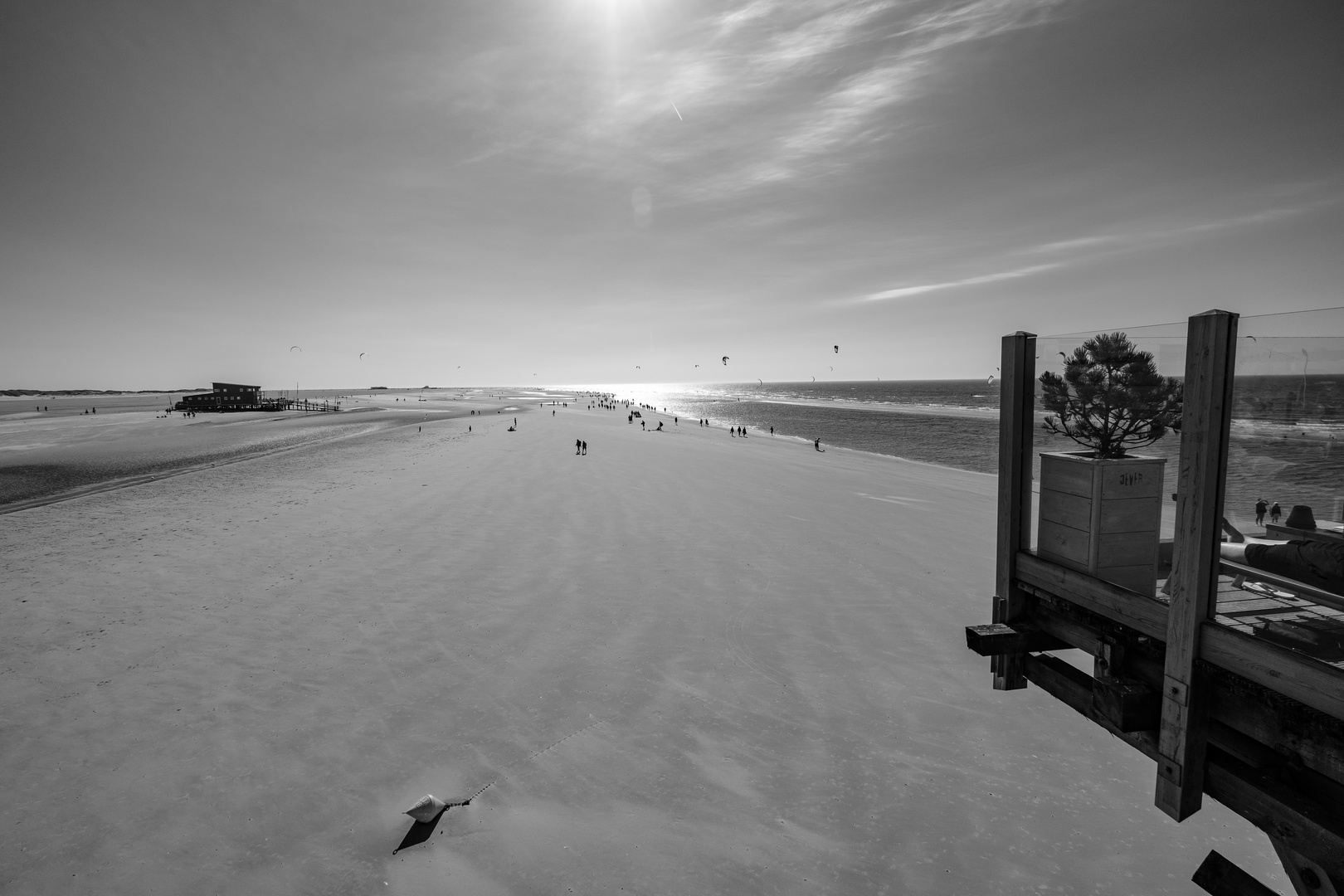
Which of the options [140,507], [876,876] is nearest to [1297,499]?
[876,876]

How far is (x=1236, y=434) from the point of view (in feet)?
11.0

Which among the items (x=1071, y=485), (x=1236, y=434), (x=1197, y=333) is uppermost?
(x=1197, y=333)

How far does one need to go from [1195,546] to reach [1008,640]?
Result: 177 cm

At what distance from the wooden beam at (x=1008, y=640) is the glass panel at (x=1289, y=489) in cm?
156

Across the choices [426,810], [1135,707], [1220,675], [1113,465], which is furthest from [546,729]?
[1113,465]

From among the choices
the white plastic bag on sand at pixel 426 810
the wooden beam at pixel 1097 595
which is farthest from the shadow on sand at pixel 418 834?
the wooden beam at pixel 1097 595

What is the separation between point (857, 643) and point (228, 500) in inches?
817

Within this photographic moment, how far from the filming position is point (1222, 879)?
3.87 metres

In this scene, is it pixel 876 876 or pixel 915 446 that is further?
pixel 915 446

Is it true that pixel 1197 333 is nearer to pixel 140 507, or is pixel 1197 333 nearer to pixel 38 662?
pixel 38 662

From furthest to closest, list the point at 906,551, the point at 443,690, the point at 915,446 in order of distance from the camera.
→ 1. the point at 915,446
2. the point at 906,551
3. the point at 443,690

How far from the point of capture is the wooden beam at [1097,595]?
3777 mm

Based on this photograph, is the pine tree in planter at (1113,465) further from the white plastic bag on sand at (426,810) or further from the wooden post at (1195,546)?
the white plastic bag on sand at (426,810)

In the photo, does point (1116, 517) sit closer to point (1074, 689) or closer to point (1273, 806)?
point (1074, 689)
